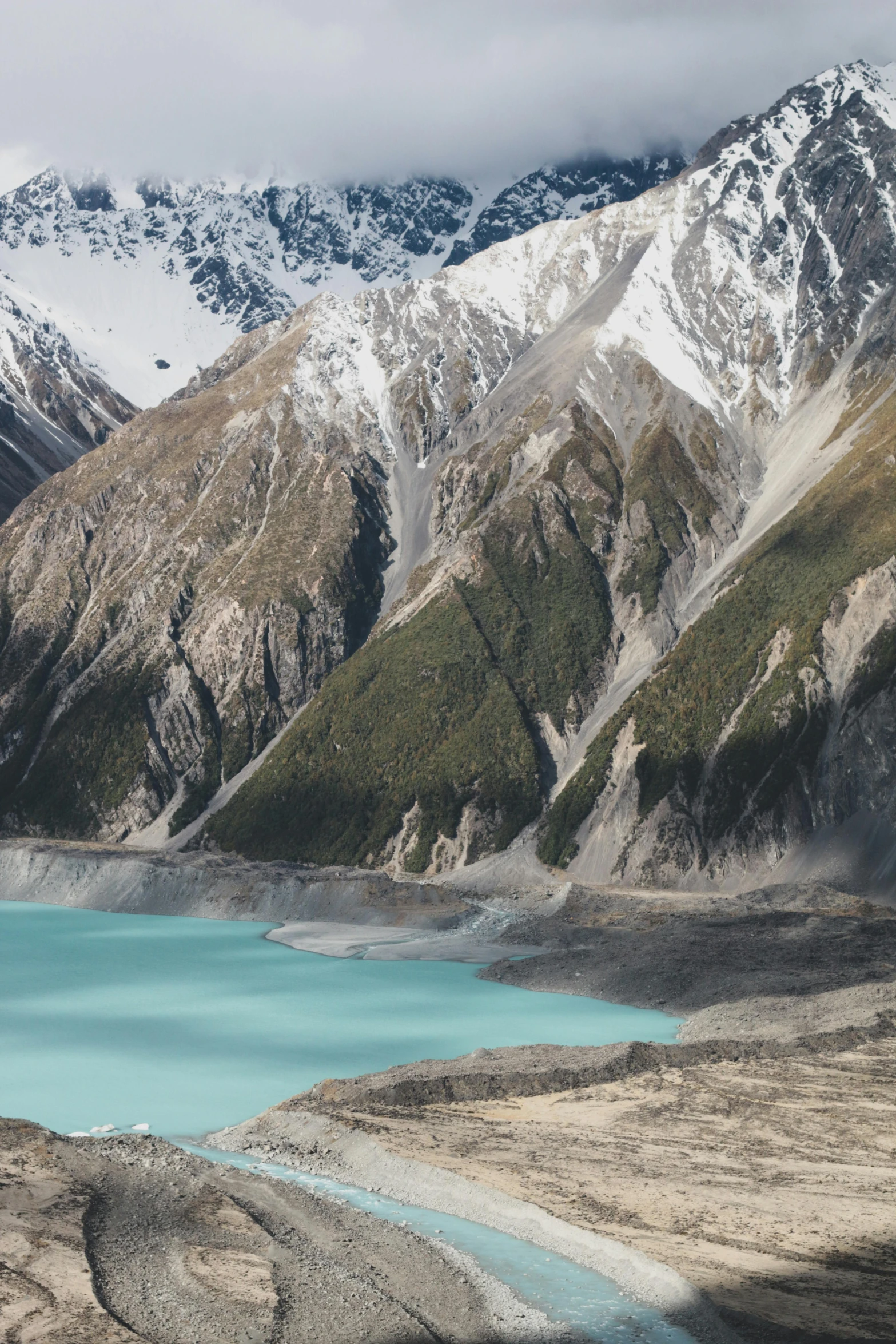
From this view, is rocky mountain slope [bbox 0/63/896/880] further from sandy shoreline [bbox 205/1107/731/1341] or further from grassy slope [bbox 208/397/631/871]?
sandy shoreline [bbox 205/1107/731/1341]

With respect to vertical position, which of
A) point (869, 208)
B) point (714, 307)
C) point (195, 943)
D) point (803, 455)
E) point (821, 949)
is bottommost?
Answer: point (195, 943)

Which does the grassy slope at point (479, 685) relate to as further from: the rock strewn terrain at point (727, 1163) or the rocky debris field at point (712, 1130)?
the rock strewn terrain at point (727, 1163)

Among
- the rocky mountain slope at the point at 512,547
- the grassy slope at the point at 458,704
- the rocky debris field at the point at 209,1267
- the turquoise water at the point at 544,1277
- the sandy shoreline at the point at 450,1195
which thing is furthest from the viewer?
the grassy slope at the point at 458,704

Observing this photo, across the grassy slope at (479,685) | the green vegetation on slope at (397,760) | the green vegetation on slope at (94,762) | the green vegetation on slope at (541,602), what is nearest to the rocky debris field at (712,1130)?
the green vegetation on slope at (397,760)

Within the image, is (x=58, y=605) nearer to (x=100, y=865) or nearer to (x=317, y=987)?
(x=100, y=865)

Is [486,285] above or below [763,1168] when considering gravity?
above

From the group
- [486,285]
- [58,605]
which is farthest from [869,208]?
[58,605]
